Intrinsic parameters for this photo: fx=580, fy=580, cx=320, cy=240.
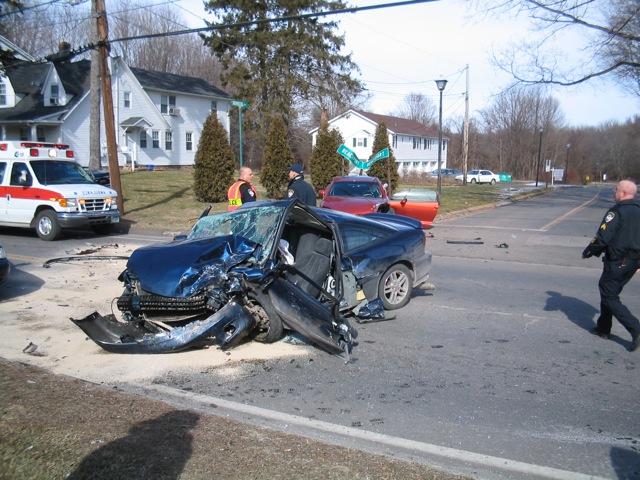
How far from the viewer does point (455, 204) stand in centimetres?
2784

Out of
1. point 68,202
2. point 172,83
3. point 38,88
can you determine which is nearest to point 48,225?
point 68,202

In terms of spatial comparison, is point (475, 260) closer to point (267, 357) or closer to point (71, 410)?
point (267, 357)

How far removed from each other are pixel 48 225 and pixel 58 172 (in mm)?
1596

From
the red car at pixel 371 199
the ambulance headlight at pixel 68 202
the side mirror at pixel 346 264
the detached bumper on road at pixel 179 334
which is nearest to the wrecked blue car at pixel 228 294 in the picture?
the detached bumper on road at pixel 179 334

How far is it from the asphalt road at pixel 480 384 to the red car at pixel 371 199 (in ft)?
19.5

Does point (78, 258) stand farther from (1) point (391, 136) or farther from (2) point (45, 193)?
(1) point (391, 136)

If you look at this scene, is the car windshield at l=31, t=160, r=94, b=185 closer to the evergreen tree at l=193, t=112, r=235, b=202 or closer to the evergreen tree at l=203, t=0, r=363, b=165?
the evergreen tree at l=193, t=112, r=235, b=202

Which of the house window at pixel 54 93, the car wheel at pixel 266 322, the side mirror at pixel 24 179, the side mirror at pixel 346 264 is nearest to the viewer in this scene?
the car wheel at pixel 266 322

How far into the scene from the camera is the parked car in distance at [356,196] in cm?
1459

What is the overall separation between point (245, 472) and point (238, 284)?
226 centimetres

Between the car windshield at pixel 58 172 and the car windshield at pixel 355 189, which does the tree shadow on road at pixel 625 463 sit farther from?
the car windshield at pixel 58 172

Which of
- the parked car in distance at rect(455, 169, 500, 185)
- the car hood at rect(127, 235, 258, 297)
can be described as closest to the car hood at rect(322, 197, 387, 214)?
the car hood at rect(127, 235, 258, 297)

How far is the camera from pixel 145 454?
3584 millimetres

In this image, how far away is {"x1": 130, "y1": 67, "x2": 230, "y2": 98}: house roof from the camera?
43.2 meters
